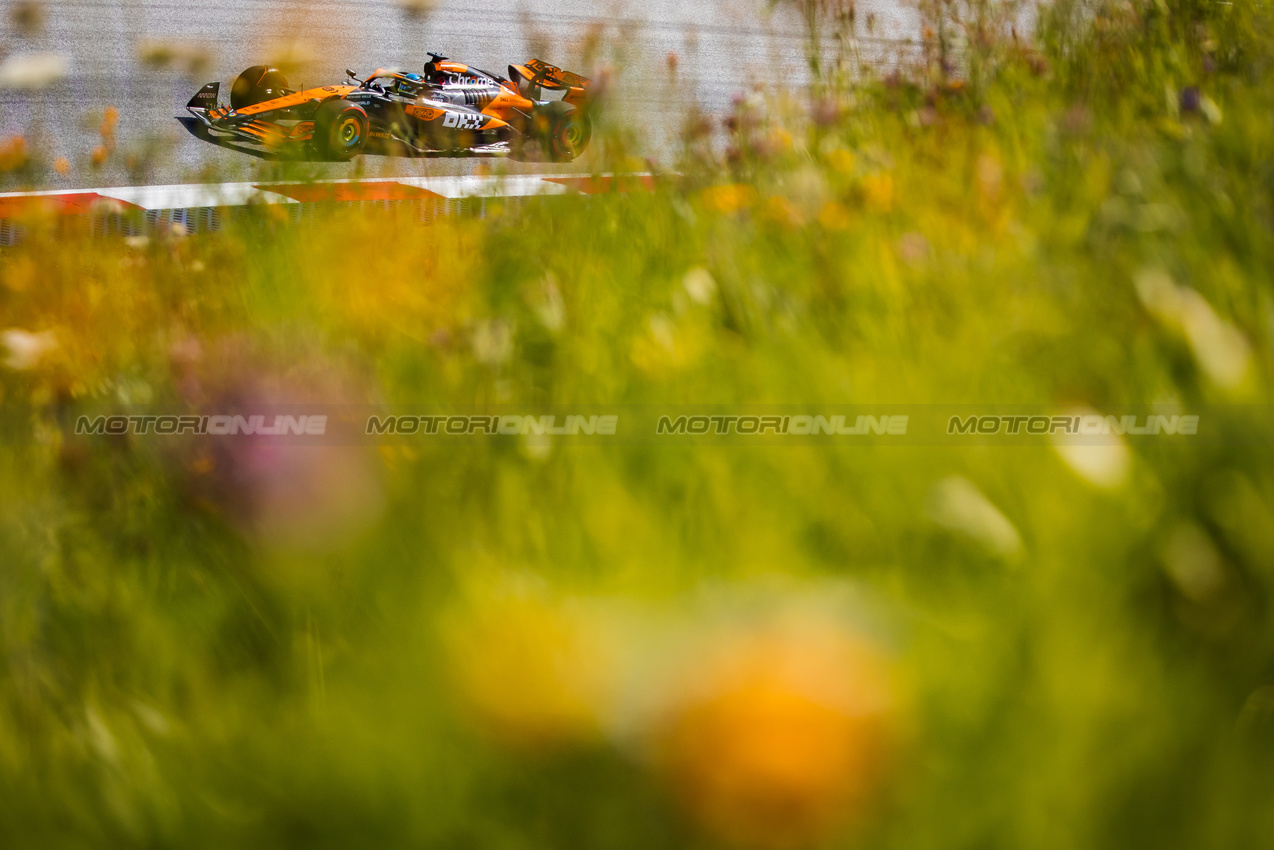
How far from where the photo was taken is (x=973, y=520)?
84cm

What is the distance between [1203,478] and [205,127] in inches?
285

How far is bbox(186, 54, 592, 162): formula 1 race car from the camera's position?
6.50 m

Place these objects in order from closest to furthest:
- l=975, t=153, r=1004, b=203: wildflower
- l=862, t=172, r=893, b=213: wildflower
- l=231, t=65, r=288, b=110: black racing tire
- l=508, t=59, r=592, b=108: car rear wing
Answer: l=975, t=153, r=1004, b=203: wildflower, l=862, t=172, r=893, b=213: wildflower, l=231, t=65, r=288, b=110: black racing tire, l=508, t=59, r=592, b=108: car rear wing

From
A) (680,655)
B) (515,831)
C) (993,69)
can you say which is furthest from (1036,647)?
(993,69)

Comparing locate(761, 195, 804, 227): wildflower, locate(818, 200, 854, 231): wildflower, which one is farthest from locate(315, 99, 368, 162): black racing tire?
locate(818, 200, 854, 231): wildflower

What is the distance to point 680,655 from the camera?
638 mm

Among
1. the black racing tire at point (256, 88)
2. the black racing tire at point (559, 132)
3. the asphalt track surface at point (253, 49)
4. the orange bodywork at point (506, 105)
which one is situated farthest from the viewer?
the asphalt track surface at point (253, 49)

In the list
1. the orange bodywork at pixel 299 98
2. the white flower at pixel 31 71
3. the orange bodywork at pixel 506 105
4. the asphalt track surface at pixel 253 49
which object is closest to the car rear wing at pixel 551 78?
the orange bodywork at pixel 506 105

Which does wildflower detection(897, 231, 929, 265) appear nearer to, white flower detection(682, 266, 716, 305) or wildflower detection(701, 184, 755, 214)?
white flower detection(682, 266, 716, 305)

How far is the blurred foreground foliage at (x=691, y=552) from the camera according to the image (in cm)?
63

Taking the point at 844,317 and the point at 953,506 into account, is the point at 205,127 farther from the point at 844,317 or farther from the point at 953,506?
the point at 953,506

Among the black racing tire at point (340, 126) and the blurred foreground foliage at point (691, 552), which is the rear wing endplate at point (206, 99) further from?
the blurred foreground foliage at point (691, 552)

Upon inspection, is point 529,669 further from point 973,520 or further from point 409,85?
point 409,85

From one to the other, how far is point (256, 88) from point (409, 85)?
0.98 metres
